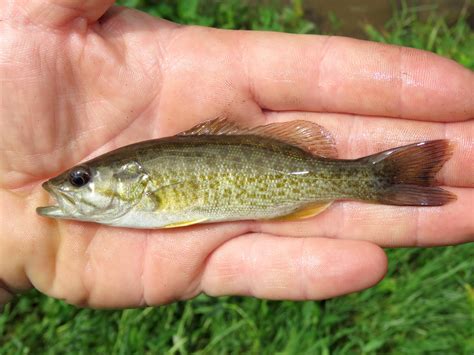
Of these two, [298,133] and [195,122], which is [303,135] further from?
[195,122]

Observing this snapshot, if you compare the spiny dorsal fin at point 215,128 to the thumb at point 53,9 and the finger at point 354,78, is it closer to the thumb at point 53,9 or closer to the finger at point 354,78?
the finger at point 354,78

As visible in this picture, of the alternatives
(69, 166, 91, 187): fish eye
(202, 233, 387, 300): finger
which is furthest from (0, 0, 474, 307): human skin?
(69, 166, 91, 187): fish eye

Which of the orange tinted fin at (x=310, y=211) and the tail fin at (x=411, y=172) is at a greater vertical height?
the tail fin at (x=411, y=172)

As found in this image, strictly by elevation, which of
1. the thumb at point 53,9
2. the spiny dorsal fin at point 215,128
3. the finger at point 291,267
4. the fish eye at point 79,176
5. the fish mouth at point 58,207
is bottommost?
the finger at point 291,267

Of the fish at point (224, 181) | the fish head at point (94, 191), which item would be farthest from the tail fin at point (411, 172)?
the fish head at point (94, 191)

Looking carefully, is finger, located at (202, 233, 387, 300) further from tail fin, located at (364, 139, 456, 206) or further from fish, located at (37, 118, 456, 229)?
tail fin, located at (364, 139, 456, 206)

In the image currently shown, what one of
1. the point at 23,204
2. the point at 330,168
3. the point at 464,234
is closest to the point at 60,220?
the point at 23,204
